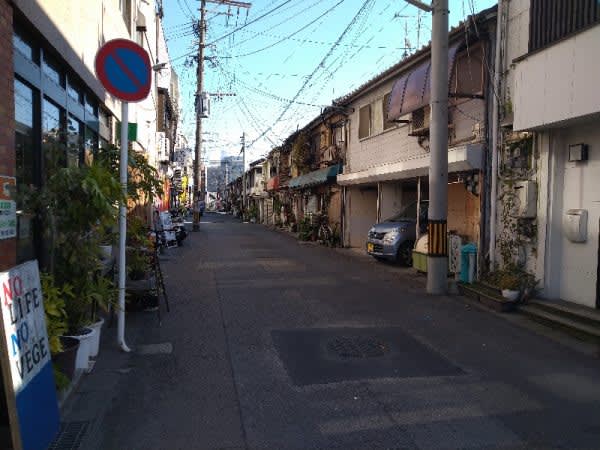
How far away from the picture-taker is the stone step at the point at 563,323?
6.49 metres

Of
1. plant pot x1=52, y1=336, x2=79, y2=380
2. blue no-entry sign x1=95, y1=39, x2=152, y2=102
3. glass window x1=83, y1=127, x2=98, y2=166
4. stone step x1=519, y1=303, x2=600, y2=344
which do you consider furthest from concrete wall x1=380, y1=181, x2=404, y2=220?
plant pot x1=52, y1=336, x2=79, y2=380

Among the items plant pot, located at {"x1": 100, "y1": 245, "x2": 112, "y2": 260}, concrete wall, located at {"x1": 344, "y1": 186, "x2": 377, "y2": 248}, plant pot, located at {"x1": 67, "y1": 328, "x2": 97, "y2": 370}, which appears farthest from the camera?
concrete wall, located at {"x1": 344, "y1": 186, "x2": 377, "y2": 248}

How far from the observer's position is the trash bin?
9812 millimetres

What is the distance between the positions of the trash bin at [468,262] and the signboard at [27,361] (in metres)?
8.05

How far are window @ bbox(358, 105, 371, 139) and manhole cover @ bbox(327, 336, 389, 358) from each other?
12.2 meters

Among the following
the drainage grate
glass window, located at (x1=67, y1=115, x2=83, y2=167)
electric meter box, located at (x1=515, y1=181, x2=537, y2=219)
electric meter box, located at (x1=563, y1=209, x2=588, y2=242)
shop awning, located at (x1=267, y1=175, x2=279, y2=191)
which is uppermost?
shop awning, located at (x1=267, y1=175, x2=279, y2=191)

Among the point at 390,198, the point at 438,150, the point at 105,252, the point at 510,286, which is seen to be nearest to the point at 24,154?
the point at 105,252

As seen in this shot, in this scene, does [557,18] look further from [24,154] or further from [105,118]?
[105,118]

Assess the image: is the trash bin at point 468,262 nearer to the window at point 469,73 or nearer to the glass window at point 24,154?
the window at point 469,73

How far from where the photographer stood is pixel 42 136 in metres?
5.67

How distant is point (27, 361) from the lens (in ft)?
10.8

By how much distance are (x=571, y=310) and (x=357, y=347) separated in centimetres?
342

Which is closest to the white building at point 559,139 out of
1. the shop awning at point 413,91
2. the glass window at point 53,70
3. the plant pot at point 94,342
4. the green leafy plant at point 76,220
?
the shop awning at point 413,91

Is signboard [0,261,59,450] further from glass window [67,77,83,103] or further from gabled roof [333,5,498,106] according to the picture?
gabled roof [333,5,498,106]
